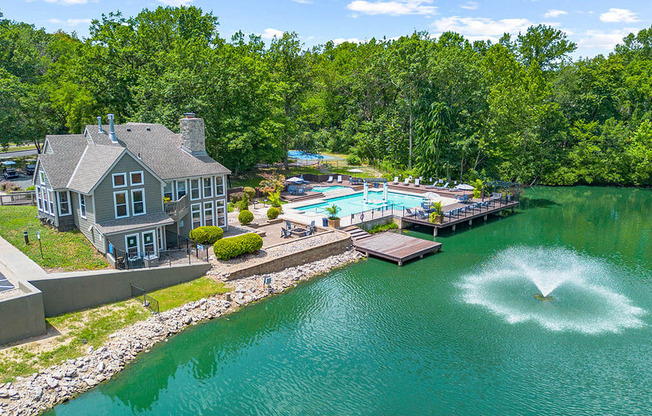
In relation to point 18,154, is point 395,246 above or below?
below

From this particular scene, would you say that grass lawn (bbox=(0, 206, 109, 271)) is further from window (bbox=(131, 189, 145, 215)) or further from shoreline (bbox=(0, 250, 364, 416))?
shoreline (bbox=(0, 250, 364, 416))

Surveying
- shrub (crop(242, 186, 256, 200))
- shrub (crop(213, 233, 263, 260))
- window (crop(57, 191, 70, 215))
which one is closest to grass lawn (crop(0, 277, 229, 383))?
shrub (crop(213, 233, 263, 260))

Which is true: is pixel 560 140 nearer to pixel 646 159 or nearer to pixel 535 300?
pixel 646 159

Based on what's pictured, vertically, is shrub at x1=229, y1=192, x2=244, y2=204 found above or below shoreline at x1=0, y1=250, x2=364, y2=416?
above

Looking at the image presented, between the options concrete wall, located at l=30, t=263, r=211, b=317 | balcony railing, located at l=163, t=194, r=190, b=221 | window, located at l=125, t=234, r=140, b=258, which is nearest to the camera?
concrete wall, located at l=30, t=263, r=211, b=317

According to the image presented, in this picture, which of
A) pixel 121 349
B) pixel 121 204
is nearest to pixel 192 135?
pixel 121 204

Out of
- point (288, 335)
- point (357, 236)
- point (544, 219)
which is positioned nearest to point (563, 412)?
point (288, 335)

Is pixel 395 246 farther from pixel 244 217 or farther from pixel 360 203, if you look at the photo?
pixel 360 203
